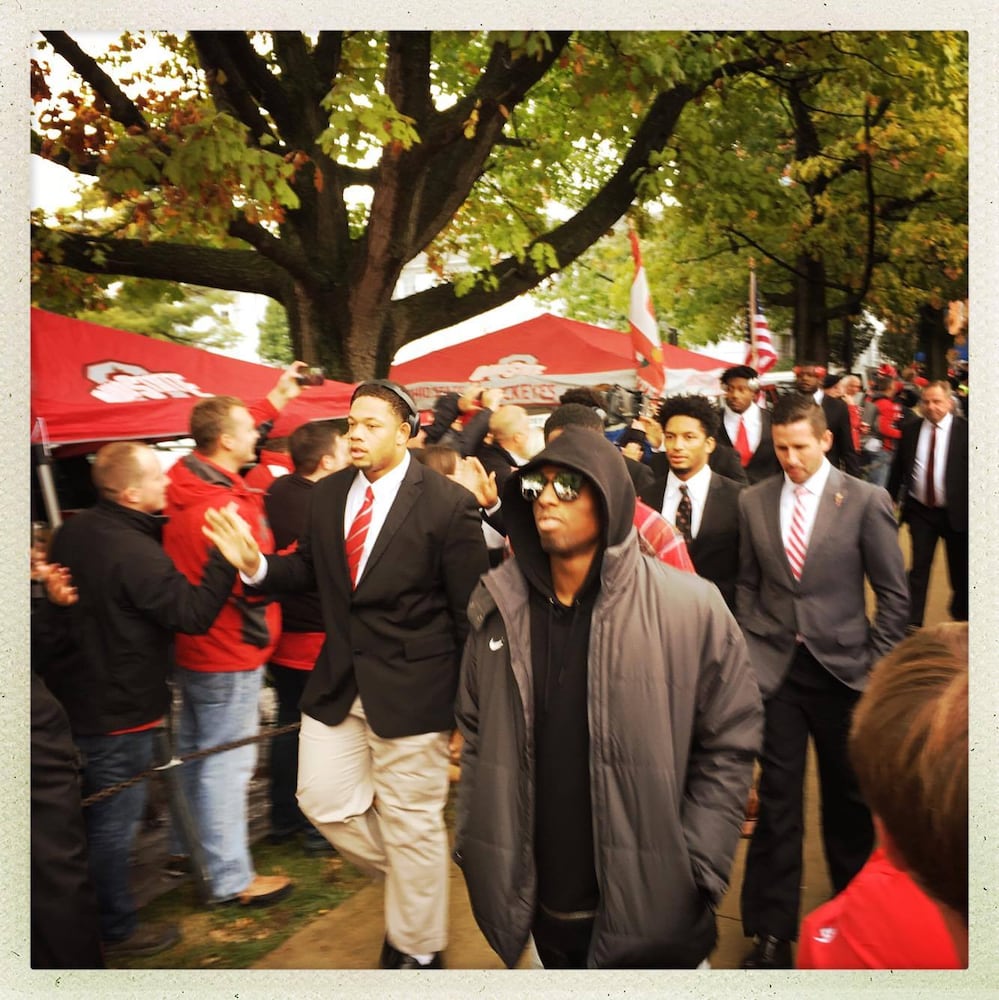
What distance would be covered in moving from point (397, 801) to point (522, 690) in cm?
125

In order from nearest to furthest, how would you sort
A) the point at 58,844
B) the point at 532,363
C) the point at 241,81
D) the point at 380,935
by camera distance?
1. the point at 58,844
2. the point at 380,935
3. the point at 241,81
4. the point at 532,363

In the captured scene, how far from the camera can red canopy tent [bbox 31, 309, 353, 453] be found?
564 cm

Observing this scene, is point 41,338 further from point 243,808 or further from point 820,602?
point 820,602

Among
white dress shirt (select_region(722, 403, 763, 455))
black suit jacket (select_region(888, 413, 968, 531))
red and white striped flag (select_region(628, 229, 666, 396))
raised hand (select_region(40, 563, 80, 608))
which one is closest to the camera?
raised hand (select_region(40, 563, 80, 608))

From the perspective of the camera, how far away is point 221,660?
441 cm

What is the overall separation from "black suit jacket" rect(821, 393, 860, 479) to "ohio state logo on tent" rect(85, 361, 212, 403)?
15.4ft

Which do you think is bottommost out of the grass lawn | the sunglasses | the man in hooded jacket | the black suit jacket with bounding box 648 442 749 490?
the grass lawn

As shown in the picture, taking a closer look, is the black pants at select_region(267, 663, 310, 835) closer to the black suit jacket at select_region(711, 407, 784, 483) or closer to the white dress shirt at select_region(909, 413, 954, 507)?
the black suit jacket at select_region(711, 407, 784, 483)

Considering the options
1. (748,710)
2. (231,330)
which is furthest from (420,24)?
(231,330)

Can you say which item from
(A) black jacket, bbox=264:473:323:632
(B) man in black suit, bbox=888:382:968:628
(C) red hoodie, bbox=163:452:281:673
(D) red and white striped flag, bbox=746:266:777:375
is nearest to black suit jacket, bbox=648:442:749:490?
(A) black jacket, bbox=264:473:323:632

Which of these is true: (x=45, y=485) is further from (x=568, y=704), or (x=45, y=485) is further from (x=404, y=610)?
(x=568, y=704)

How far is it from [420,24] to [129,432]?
11.1ft

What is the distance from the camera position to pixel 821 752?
3877 millimetres

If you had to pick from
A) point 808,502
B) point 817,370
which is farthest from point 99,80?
point 817,370
